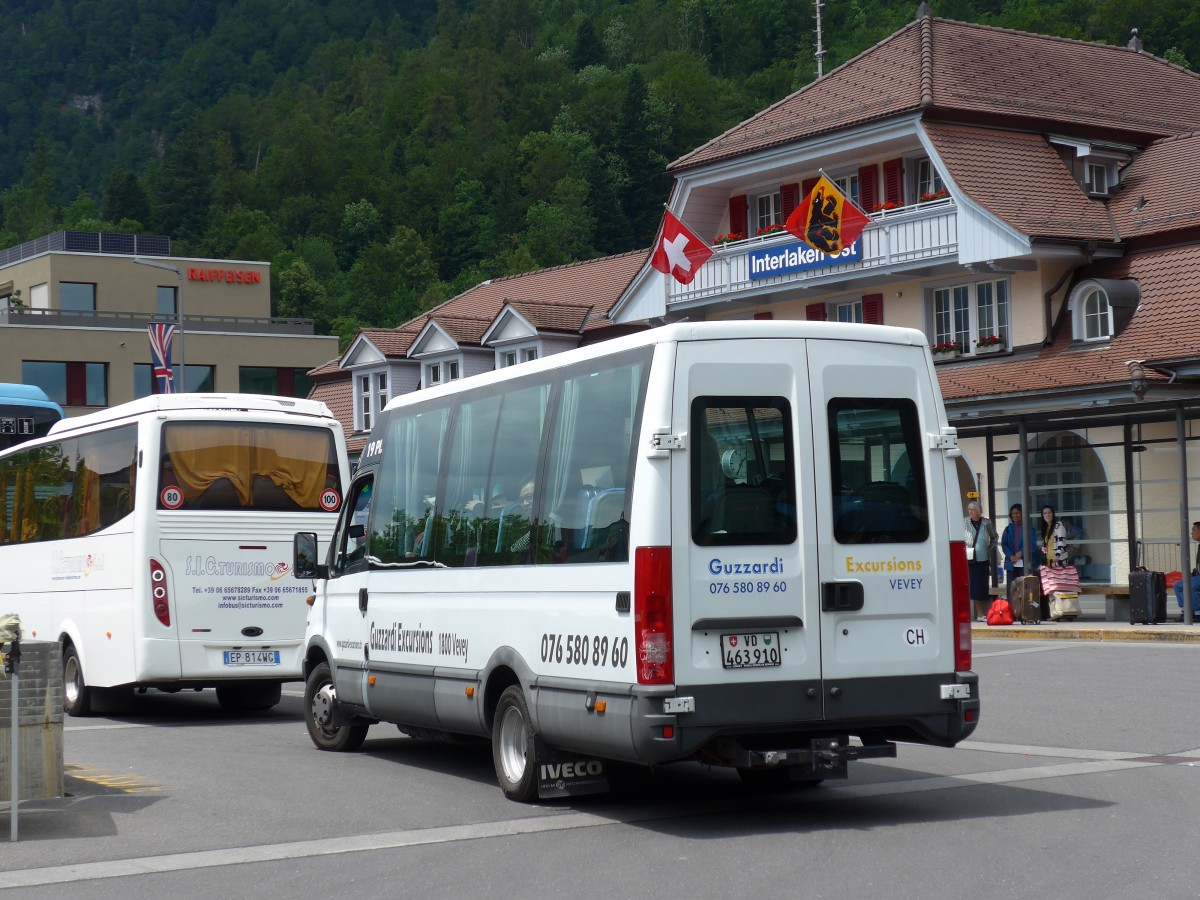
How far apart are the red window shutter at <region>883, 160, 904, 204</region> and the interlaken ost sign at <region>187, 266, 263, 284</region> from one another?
59.7 meters

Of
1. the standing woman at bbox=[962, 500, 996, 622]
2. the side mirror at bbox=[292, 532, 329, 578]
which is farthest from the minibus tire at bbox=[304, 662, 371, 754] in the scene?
the standing woman at bbox=[962, 500, 996, 622]

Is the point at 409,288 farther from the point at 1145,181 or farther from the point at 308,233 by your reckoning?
the point at 1145,181

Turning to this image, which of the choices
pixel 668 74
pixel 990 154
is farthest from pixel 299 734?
pixel 668 74

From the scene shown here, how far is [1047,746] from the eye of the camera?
12.3m

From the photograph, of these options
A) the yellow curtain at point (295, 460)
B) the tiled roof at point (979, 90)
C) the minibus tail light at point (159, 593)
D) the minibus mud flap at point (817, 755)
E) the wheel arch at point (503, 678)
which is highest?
the tiled roof at point (979, 90)

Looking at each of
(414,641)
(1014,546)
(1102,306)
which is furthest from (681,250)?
(414,641)

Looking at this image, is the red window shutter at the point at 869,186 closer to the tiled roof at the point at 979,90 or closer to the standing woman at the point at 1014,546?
the tiled roof at the point at 979,90

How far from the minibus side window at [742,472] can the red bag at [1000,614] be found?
18.7 m

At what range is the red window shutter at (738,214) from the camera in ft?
129

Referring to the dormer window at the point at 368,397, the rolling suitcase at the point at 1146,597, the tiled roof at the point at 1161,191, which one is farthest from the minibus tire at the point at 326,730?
the dormer window at the point at 368,397

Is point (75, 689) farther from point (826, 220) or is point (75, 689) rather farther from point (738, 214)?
point (738, 214)

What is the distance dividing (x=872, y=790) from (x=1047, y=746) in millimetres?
2251

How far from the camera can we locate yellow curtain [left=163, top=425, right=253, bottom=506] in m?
16.3

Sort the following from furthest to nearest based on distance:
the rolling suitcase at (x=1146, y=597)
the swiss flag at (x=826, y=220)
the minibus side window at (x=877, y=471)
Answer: the swiss flag at (x=826, y=220) → the rolling suitcase at (x=1146, y=597) → the minibus side window at (x=877, y=471)
